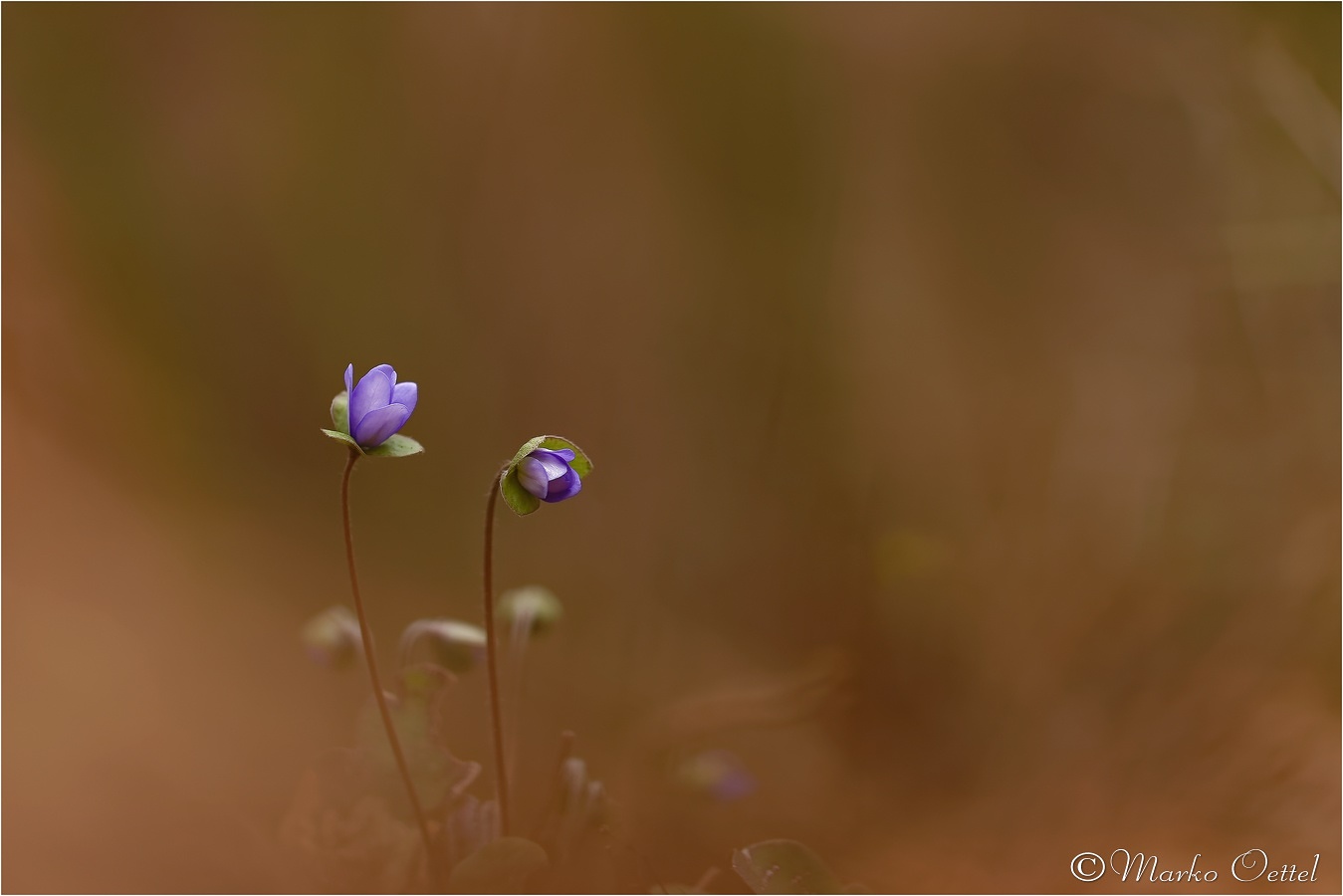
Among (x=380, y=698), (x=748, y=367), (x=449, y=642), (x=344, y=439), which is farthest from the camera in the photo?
(x=748, y=367)

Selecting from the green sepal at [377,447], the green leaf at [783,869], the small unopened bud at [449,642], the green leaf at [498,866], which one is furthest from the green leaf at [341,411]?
the green leaf at [783,869]

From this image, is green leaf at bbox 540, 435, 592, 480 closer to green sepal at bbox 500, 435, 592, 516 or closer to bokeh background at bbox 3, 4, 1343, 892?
green sepal at bbox 500, 435, 592, 516

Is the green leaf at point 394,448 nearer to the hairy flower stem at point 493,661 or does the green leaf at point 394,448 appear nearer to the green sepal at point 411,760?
the hairy flower stem at point 493,661

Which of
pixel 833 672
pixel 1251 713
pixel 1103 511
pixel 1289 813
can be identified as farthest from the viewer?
pixel 1103 511

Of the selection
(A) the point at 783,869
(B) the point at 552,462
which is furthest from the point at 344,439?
(A) the point at 783,869

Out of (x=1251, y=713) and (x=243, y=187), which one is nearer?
(x=1251, y=713)

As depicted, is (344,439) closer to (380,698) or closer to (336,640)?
(380,698)

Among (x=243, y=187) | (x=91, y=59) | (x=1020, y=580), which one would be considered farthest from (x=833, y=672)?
(x=91, y=59)

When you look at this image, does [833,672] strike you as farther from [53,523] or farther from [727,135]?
Result: [53,523]
